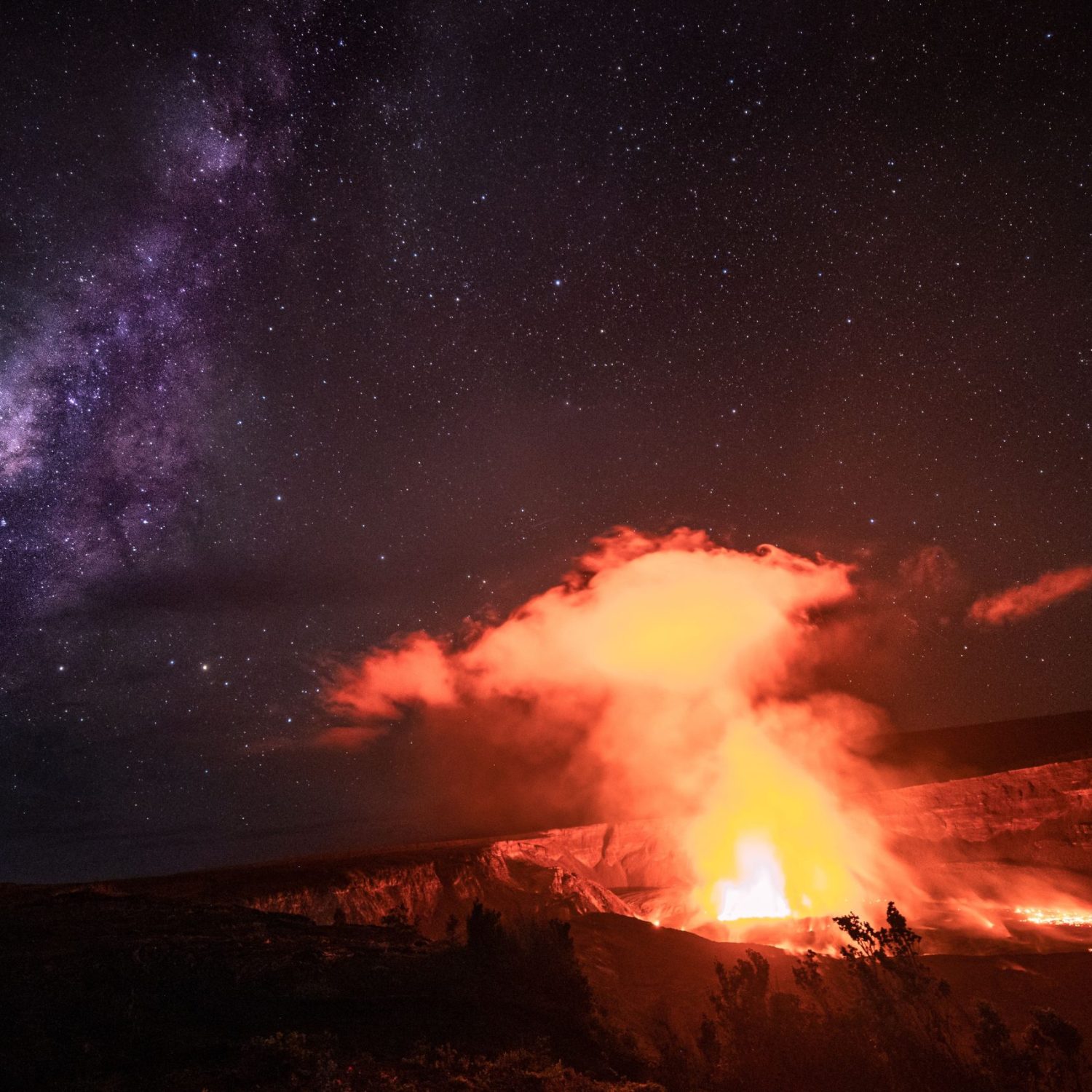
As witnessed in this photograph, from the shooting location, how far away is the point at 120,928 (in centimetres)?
2416

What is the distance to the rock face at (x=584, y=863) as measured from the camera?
38250 mm

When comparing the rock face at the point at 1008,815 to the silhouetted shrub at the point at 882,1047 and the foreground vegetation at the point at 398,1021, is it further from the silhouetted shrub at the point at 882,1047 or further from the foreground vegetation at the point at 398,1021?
the silhouetted shrub at the point at 882,1047

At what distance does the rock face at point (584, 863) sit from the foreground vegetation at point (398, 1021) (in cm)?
891

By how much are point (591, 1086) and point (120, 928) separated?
793 inches

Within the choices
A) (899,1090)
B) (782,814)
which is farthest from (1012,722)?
(899,1090)

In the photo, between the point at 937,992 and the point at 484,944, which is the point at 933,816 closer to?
the point at 937,992

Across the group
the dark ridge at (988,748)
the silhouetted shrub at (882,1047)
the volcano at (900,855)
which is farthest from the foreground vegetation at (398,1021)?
the dark ridge at (988,748)

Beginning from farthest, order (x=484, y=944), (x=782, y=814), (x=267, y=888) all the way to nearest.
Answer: (x=782, y=814), (x=267, y=888), (x=484, y=944)

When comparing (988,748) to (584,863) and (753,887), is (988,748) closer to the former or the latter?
(753,887)

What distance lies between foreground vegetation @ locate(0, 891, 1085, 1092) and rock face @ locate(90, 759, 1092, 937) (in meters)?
8.91

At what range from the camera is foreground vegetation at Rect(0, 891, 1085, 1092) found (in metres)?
13.2

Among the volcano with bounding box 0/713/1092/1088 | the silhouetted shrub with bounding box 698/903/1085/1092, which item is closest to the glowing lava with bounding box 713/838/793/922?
the volcano with bounding box 0/713/1092/1088

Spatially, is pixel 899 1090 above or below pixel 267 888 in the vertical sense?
below

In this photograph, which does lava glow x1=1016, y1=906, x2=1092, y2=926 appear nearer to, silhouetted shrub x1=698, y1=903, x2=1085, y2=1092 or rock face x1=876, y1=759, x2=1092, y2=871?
rock face x1=876, y1=759, x2=1092, y2=871
